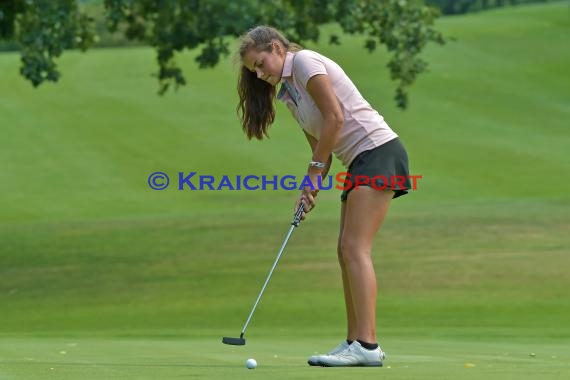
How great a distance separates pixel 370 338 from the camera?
7297 mm

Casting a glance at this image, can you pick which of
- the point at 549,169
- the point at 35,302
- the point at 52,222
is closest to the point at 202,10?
the point at 35,302

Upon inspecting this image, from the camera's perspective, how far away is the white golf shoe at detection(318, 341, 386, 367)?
719cm

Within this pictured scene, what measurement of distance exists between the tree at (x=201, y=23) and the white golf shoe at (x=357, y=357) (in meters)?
9.62

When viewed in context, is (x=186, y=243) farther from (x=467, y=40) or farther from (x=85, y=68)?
(x=467, y=40)

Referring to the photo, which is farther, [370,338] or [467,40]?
[467,40]

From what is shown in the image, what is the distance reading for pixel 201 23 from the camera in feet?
58.2

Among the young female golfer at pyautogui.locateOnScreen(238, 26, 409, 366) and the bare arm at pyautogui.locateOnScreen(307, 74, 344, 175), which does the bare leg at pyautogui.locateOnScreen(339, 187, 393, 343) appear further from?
the bare arm at pyautogui.locateOnScreen(307, 74, 344, 175)

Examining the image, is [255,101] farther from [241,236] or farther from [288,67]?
[241,236]

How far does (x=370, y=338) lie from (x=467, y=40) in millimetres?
45552

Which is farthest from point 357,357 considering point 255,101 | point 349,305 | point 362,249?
point 255,101

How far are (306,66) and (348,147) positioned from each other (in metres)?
0.50

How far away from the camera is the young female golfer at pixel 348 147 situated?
725cm

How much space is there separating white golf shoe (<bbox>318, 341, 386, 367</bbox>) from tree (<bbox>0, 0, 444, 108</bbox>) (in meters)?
9.62

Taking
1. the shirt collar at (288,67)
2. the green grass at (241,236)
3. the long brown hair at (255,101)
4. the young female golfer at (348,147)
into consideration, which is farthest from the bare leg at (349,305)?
the shirt collar at (288,67)
